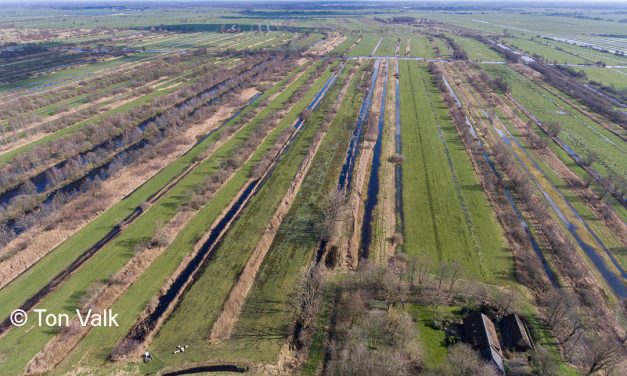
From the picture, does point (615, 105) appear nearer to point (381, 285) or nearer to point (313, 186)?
point (313, 186)

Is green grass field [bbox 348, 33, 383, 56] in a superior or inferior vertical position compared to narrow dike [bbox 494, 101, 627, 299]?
superior

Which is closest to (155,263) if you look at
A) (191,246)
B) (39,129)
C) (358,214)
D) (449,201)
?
(191,246)

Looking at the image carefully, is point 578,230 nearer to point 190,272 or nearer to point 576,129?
point 576,129

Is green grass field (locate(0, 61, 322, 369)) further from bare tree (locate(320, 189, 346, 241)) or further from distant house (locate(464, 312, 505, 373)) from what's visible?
distant house (locate(464, 312, 505, 373))

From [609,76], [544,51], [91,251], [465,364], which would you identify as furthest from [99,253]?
[544,51]

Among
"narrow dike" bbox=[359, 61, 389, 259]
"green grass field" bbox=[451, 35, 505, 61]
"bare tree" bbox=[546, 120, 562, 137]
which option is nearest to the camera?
"narrow dike" bbox=[359, 61, 389, 259]

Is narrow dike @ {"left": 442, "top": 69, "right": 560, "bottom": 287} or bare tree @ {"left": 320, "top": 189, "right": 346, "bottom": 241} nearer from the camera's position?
narrow dike @ {"left": 442, "top": 69, "right": 560, "bottom": 287}

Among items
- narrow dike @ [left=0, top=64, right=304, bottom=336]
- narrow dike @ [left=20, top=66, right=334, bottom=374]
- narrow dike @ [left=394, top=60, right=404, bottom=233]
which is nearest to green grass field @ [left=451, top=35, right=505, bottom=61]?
narrow dike @ [left=394, top=60, right=404, bottom=233]
